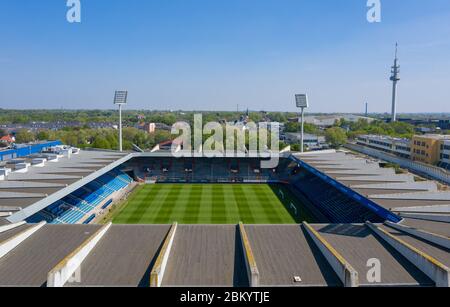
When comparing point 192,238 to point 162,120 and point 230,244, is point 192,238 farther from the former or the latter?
point 162,120

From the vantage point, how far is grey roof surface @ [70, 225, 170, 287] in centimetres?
1096

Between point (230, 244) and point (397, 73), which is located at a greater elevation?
point (397, 73)

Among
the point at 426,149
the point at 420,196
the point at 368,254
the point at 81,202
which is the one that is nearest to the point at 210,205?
the point at 81,202

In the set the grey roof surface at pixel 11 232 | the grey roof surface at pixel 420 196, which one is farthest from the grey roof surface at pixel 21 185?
the grey roof surface at pixel 420 196

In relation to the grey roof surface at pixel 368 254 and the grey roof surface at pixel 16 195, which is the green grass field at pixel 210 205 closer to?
the grey roof surface at pixel 16 195

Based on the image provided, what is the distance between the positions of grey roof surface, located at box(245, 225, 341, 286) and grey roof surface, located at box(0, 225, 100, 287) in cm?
679

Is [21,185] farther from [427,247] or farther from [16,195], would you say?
[427,247]

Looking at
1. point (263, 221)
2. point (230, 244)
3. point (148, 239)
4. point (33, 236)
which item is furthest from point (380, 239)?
point (33, 236)

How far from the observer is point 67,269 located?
10828 millimetres

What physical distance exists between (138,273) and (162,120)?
115137 mm

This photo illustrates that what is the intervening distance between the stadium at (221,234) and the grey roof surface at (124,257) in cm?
4

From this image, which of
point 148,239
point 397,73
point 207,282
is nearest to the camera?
point 207,282

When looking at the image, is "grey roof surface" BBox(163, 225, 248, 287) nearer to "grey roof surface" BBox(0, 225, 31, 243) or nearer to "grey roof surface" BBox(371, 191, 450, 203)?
"grey roof surface" BBox(0, 225, 31, 243)

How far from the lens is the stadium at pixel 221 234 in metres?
11.1
